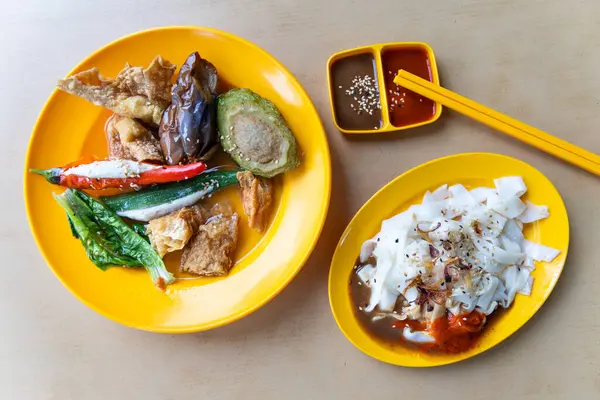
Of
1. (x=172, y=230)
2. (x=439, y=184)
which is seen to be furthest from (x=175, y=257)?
Answer: (x=439, y=184)

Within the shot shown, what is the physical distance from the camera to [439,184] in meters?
2.29

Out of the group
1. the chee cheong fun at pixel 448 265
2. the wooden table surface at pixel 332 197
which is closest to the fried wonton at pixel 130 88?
the wooden table surface at pixel 332 197

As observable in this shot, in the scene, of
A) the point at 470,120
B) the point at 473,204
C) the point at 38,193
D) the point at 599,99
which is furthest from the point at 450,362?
the point at 38,193

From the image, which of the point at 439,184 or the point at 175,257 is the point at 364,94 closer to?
the point at 439,184

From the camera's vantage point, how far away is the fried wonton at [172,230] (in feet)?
7.20

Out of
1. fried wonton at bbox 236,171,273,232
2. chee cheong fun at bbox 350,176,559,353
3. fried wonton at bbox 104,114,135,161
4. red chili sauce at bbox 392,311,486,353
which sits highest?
fried wonton at bbox 104,114,135,161

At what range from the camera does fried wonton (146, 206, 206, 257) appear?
7.20ft

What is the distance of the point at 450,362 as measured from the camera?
222cm

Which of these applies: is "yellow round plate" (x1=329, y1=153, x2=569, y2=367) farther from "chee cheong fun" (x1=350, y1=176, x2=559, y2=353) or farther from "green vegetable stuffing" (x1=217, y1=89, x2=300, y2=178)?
"green vegetable stuffing" (x1=217, y1=89, x2=300, y2=178)

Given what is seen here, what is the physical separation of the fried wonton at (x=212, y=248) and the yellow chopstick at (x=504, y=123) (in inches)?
40.2

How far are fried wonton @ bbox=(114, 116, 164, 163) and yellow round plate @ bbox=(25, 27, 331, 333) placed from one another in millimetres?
208

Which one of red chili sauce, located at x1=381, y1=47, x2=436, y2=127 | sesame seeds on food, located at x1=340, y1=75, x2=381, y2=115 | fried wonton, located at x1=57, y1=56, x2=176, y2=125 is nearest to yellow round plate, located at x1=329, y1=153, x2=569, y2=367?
red chili sauce, located at x1=381, y1=47, x2=436, y2=127

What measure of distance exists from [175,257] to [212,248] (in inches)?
8.2

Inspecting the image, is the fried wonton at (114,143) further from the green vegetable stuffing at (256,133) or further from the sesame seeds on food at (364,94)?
the sesame seeds on food at (364,94)
